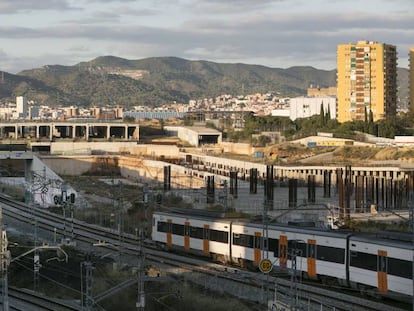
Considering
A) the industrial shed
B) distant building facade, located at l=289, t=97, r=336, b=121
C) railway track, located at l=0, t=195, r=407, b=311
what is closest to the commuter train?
railway track, located at l=0, t=195, r=407, b=311

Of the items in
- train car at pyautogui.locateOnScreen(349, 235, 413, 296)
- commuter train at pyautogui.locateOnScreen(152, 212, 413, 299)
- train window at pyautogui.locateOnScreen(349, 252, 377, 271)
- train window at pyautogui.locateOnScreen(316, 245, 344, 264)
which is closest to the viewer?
train car at pyautogui.locateOnScreen(349, 235, 413, 296)

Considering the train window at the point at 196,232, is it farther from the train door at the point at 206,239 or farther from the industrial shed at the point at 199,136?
the industrial shed at the point at 199,136

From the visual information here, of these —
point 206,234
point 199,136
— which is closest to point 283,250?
point 206,234

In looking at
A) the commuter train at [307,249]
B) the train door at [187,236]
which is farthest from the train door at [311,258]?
the train door at [187,236]

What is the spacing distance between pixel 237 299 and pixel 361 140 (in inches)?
3366

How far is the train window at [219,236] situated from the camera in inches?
1255

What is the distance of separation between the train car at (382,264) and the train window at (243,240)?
531cm

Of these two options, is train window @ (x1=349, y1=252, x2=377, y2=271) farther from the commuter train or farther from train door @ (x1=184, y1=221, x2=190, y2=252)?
train door @ (x1=184, y1=221, x2=190, y2=252)

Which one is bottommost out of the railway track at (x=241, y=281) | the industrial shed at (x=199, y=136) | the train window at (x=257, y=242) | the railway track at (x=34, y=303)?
the railway track at (x=34, y=303)

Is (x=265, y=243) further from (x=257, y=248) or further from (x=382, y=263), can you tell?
(x=382, y=263)

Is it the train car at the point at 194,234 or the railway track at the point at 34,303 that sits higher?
the train car at the point at 194,234

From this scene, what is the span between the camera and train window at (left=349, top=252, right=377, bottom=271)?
24.8 meters

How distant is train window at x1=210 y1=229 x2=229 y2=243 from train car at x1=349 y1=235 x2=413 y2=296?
22.9ft

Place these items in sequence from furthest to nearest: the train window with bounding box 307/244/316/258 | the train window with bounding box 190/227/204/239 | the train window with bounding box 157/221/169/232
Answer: the train window with bounding box 157/221/169/232
the train window with bounding box 190/227/204/239
the train window with bounding box 307/244/316/258
